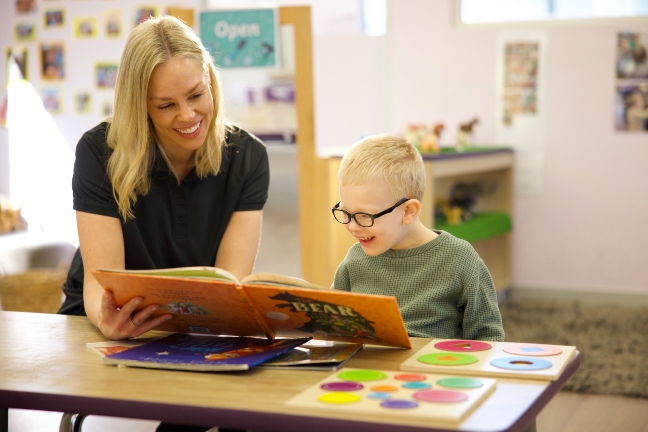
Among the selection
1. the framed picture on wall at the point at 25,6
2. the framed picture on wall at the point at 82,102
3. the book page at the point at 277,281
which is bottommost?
the book page at the point at 277,281

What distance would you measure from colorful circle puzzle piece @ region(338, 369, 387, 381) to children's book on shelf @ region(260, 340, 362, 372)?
37 mm

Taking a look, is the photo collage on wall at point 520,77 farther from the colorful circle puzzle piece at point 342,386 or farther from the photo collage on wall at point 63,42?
the colorful circle puzzle piece at point 342,386

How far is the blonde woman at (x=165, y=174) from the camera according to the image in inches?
64.9

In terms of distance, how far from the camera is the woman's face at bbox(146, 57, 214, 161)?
165 centimetres

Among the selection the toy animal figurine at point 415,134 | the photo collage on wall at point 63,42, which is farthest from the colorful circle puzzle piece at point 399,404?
the photo collage on wall at point 63,42

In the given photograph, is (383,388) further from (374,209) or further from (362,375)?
(374,209)

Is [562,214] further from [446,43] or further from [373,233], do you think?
[373,233]

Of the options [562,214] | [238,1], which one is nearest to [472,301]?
[562,214]

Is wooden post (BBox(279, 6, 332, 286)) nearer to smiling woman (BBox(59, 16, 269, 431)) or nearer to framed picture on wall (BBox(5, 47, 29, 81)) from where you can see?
smiling woman (BBox(59, 16, 269, 431))

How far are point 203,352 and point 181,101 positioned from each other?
625 mm

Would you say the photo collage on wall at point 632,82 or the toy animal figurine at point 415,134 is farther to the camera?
the photo collage on wall at point 632,82

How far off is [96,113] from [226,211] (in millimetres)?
3831

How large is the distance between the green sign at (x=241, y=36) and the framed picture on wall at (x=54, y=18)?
235cm

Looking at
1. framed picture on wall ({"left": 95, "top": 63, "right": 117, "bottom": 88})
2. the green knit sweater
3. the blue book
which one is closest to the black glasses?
the green knit sweater
